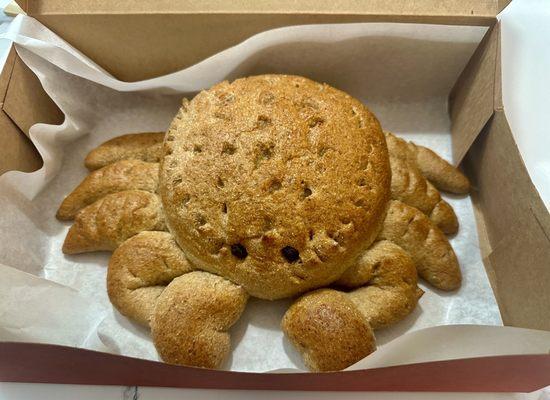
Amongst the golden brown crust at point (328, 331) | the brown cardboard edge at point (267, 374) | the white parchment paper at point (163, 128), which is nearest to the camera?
the brown cardboard edge at point (267, 374)

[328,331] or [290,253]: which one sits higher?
[290,253]

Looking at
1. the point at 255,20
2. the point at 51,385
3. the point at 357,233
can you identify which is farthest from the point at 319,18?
the point at 51,385

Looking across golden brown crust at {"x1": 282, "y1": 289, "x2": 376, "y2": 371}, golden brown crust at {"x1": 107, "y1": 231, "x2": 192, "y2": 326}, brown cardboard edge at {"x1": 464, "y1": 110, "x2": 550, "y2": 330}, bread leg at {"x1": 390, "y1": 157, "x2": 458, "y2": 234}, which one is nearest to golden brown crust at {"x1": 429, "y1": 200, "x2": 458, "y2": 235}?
bread leg at {"x1": 390, "y1": 157, "x2": 458, "y2": 234}

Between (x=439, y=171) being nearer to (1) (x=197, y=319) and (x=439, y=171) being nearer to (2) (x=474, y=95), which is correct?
(2) (x=474, y=95)

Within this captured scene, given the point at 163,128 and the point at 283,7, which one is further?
the point at 163,128

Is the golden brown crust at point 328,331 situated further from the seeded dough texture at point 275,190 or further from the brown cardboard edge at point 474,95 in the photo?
the brown cardboard edge at point 474,95

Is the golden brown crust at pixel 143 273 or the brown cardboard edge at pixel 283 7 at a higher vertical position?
the brown cardboard edge at pixel 283 7

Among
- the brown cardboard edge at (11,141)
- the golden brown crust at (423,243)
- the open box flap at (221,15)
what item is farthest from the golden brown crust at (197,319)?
the open box flap at (221,15)

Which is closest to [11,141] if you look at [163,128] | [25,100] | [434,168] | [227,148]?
[25,100]
